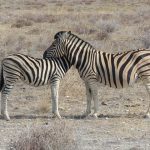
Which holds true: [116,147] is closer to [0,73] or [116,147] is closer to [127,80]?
[127,80]

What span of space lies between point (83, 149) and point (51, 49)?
12.9ft

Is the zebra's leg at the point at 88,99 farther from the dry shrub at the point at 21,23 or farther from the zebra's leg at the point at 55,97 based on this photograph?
the dry shrub at the point at 21,23

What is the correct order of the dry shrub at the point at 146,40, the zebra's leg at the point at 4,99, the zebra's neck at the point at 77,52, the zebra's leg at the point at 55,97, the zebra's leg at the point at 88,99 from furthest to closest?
the dry shrub at the point at 146,40, the zebra's neck at the point at 77,52, the zebra's leg at the point at 88,99, the zebra's leg at the point at 55,97, the zebra's leg at the point at 4,99

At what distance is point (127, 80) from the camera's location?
441 inches

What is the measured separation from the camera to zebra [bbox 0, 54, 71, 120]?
1120 centimetres

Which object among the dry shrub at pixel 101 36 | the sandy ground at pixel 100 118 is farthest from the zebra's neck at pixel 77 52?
the dry shrub at pixel 101 36

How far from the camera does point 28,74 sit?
11.2 meters

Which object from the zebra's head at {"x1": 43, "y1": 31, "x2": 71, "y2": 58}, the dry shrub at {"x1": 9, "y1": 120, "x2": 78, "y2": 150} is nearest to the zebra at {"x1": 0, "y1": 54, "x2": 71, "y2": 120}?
the zebra's head at {"x1": 43, "y1": 31, "x2": 71, "y2": 58}

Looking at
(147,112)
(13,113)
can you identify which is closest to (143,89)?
(147,112)

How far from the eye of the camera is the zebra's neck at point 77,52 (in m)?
11.6

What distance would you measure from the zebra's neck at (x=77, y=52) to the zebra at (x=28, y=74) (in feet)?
1.36

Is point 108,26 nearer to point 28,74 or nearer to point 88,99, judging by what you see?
point 88,99

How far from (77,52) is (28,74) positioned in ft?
3.72

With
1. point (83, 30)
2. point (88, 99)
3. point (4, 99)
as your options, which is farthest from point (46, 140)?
point (83, 30)
